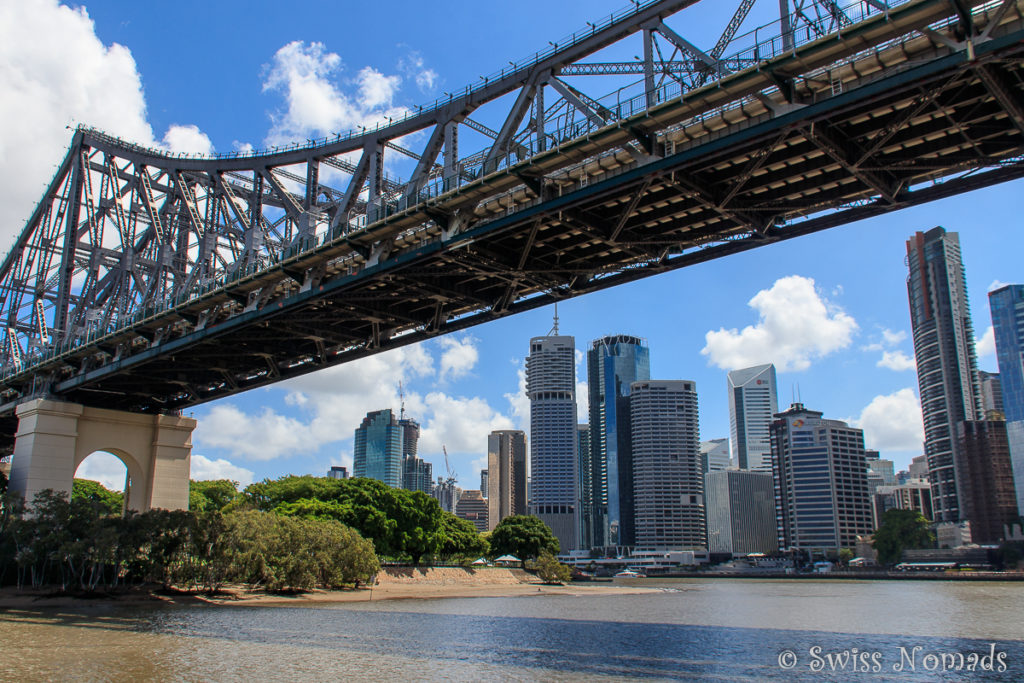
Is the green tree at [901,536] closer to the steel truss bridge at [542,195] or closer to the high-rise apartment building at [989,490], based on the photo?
the high-rise apartment building at [989,490]

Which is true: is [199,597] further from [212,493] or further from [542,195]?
[212,493]

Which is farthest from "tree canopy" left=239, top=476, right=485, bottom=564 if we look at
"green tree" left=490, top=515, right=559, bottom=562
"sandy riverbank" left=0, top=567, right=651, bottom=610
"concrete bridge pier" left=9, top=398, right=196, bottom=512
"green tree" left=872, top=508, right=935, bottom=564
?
"green tree" left=872, top=508, right=935, bottom=564

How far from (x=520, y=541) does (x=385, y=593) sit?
4959cm

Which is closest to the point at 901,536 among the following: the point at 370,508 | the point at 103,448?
the point at 370,508

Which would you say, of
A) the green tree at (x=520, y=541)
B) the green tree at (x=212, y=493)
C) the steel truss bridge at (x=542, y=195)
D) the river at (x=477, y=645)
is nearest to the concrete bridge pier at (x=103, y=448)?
the steel truss bridge at (x=542, y=195)

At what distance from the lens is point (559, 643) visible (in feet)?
112

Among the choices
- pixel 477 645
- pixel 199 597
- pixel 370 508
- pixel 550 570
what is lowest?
pixel 550 570

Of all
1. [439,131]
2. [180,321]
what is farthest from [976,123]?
[180,321]

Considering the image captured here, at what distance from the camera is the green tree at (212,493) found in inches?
3723

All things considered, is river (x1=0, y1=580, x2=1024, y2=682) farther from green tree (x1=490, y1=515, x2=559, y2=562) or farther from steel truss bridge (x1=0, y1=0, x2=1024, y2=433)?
green tree (x1=490, y1=515, x2=559, y2=562)

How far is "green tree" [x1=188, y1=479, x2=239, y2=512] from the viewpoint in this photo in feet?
310

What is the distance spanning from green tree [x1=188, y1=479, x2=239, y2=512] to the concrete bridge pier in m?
37.5

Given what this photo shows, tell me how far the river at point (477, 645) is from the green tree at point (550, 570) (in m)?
54.6

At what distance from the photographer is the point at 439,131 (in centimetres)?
3559
